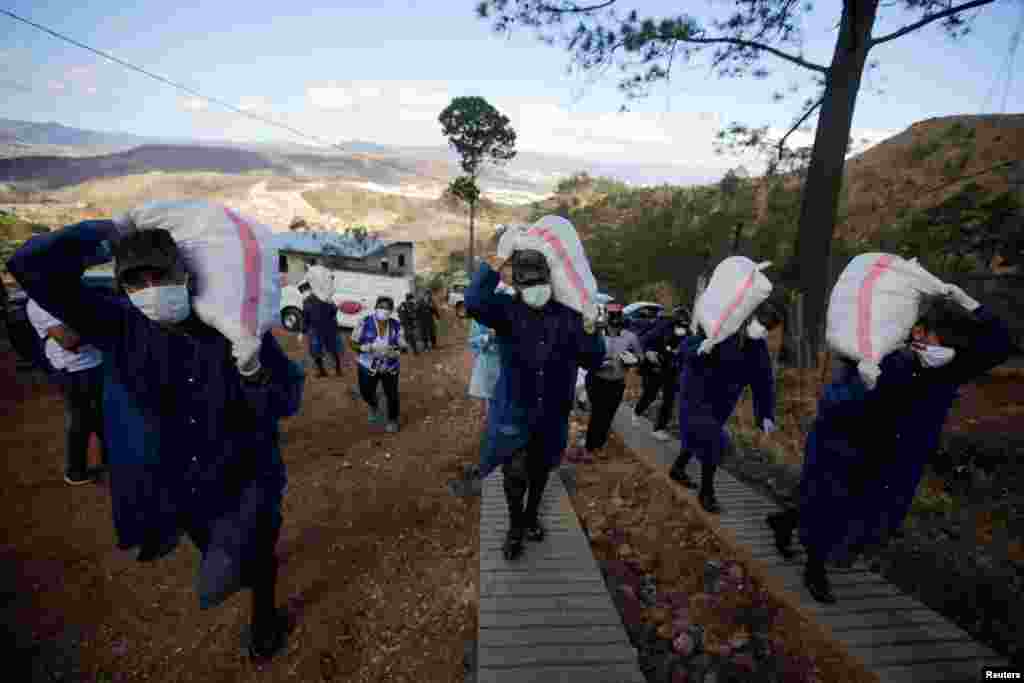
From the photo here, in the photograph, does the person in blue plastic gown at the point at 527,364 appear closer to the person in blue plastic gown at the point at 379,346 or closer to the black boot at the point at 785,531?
the black boot at the point at 785,531

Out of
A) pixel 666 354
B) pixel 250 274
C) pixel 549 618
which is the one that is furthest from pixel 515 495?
pixel 666 354

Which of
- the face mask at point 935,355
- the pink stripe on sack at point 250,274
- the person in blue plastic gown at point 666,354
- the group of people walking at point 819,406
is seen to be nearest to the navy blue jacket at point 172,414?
the pink stripe on sack at point 250,274

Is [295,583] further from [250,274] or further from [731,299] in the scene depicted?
[731,299]

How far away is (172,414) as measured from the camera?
2025mm

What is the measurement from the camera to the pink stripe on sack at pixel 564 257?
9.00 feet

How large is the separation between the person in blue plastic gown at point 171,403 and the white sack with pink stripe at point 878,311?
2822mm

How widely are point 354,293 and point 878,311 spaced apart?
13.7 meters

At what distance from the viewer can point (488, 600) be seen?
2662 mm

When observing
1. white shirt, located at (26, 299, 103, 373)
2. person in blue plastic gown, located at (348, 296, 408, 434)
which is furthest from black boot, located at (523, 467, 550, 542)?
white shirt, located at (26, 299, 103, 373)

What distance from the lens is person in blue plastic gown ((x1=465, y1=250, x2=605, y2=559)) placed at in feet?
8.84

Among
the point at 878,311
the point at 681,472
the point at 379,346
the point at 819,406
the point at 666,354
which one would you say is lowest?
the point at 681,472

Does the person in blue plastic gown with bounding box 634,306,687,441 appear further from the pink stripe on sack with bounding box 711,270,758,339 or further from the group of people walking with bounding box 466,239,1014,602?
the pink stripe on sack with bounding box 711,270,758,339

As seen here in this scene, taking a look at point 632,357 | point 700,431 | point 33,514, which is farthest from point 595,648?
point 33,514

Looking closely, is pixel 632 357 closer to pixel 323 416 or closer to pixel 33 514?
pixel 323 416
